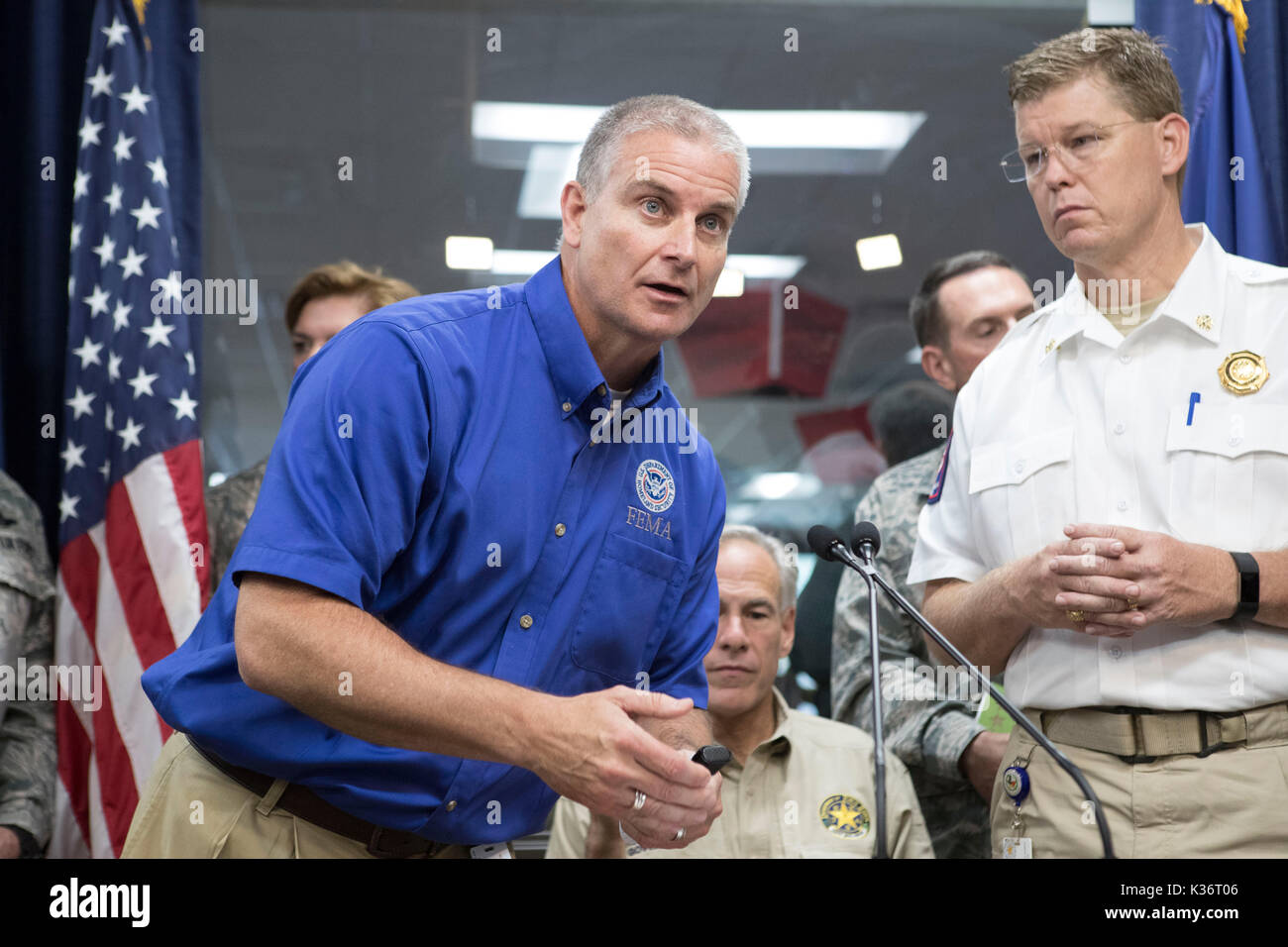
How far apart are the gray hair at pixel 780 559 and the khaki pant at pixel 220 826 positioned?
54.9 inches

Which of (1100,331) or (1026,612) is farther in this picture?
(1100,331)

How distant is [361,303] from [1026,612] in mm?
2050

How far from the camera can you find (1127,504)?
178cm

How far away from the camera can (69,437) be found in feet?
10.4

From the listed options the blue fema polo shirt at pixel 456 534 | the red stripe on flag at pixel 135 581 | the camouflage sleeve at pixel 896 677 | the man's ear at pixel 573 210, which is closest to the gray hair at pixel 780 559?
the camouflage sleeve at pixel 896 677

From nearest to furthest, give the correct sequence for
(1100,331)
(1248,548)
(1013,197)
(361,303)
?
(1248,548) < (1100,331) < (361,303) < (1013,197)

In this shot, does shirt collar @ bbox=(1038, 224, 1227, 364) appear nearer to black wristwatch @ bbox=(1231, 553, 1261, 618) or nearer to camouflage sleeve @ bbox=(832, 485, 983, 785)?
black wristwatch @ bbox=(1231, 553, 1261, 618)

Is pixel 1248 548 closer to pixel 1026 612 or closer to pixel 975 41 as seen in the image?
pixel 1026 612

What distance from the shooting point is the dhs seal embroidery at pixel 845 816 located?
8.41 ft

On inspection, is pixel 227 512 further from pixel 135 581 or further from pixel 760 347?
pixel 760 347

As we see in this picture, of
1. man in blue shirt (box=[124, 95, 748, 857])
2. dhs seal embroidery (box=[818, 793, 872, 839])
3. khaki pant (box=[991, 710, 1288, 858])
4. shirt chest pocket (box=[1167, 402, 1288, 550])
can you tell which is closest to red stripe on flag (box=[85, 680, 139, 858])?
man in blue shirt (box=[124, 95, 748, 857])

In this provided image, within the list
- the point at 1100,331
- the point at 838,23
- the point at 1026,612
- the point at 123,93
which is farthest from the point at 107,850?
the point at 838,23

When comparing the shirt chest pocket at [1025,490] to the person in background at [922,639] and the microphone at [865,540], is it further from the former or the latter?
the person in background at [922,639]

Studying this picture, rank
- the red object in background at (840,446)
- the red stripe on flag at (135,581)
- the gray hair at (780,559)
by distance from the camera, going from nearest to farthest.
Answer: the gray hair at (780,559)
the red stripe on flag at (135,581)
the red object in background at (840,446)
